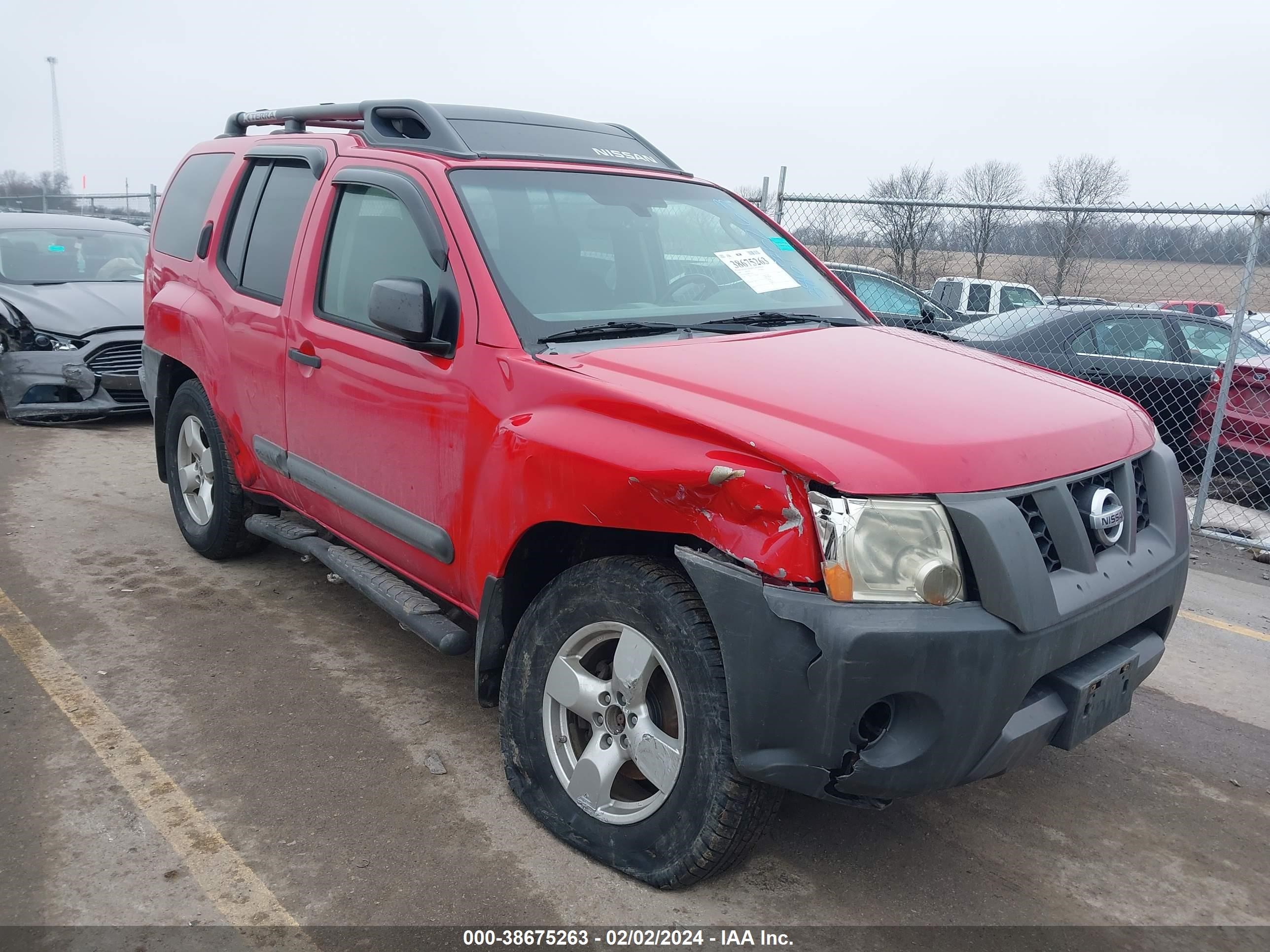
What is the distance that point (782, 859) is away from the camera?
2.90m

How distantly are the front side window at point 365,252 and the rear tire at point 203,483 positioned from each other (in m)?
1.28

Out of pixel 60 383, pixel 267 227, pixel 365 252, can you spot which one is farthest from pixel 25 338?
pixel 365 252

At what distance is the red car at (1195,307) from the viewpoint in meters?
7.27

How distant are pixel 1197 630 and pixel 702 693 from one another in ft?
12.0

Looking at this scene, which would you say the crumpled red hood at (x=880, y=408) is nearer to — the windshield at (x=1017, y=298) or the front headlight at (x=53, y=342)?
the windshield at (x=1017, y=298)

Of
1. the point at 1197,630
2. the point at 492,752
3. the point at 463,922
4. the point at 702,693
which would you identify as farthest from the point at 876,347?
the point at 1197,630

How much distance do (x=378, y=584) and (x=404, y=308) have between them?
1102mm

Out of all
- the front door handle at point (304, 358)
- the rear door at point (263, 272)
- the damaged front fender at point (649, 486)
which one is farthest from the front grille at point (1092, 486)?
the rear door at point (263, 272)

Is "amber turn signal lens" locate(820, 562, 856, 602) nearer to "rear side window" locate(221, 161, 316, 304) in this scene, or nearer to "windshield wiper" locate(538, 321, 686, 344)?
"windshield wiper" locate(538, 321, 686, 344)

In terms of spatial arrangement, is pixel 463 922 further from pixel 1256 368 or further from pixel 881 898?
pixel 1256 368

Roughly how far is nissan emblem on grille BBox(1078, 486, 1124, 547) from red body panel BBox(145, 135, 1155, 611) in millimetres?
91

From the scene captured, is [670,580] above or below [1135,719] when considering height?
above

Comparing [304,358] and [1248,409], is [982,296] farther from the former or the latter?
[304,358]

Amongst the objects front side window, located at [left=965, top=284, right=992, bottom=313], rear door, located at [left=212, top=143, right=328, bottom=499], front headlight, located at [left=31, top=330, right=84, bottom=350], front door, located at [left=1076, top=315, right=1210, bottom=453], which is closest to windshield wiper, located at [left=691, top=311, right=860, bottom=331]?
rear door, located at [left=212, top=143, right=328, bottom=499]
